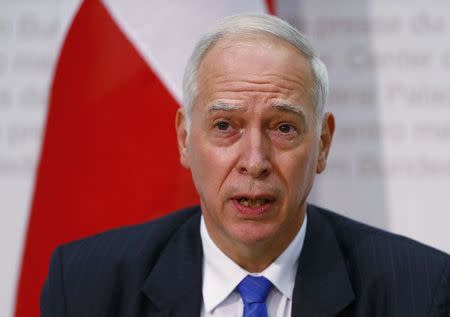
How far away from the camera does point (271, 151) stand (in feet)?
5.03

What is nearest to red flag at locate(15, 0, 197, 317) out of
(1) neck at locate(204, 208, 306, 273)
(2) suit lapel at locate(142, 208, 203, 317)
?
(2) suit lapel at locate(142, 208, 203, 317)

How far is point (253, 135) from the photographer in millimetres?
1518

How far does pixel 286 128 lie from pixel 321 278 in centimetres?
38

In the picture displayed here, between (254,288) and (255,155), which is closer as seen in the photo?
(255,155)

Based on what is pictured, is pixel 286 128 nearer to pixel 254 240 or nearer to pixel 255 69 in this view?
pixel 255 69

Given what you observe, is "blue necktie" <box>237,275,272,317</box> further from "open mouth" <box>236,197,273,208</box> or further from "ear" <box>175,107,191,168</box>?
"ear" <box>175,107,191,168</box>

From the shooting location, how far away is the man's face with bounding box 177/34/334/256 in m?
1.52

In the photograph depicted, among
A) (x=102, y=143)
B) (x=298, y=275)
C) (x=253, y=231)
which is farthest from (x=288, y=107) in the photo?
(x=102, y=143)

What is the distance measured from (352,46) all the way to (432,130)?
1.45 feet

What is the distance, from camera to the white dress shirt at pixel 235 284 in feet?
5.39

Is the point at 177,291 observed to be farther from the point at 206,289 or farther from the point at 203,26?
the point at 203,26

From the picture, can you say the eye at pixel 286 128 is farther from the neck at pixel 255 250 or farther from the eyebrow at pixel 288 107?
the neck at pixel 255 250

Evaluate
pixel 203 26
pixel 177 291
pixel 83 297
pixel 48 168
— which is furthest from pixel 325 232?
pixel 48 168

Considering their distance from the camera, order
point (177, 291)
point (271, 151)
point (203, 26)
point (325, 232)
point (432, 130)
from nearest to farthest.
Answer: point (271, 151) → point (177, 291) → point (325, 232) → point (203, 26) → point (432, 130)
